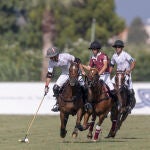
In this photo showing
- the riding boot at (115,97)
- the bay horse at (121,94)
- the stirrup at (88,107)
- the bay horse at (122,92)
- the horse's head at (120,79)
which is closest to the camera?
the stirrup at (88,107)

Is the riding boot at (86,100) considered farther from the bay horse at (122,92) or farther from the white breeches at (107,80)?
the bay horse at (122,92)

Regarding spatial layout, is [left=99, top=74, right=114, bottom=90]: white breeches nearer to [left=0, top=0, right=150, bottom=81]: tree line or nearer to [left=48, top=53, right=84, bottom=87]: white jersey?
[left=48, top=53, right=84, bottom=87]: white jersey

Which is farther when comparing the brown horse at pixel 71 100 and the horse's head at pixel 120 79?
the horse's head at pixel 120 79

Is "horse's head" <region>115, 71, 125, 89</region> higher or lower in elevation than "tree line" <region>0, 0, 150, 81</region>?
higher

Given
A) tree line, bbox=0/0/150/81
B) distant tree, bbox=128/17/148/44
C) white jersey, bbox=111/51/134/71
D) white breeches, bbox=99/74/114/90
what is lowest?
distant tree, bbox=128/17/148/44

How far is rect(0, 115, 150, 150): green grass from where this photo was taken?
19156mm

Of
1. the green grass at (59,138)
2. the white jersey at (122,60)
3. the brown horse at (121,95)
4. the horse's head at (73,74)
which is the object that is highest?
the horse's head at (73,74)

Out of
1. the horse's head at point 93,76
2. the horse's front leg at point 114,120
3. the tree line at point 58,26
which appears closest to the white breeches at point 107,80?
the horse's front leg at point 114,120

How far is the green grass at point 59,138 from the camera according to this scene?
62.8 feet

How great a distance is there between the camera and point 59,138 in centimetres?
2169

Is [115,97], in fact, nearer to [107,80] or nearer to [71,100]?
[107,80]

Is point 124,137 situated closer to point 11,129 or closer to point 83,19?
point 11,129

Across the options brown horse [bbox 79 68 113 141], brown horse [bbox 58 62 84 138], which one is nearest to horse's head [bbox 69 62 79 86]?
brown horse [bbox 58 62 84 138]

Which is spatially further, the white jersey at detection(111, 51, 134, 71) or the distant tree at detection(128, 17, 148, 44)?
the distant tree at detection(128, 17, 148, 44)
